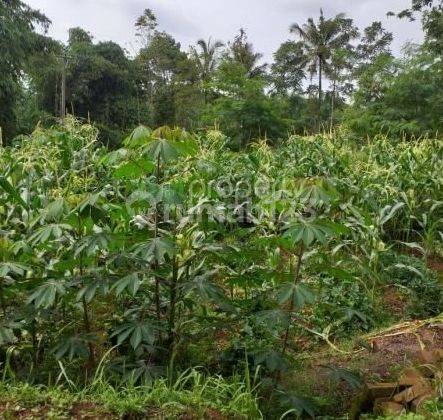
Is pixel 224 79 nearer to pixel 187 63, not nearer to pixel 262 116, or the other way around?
pixel 262 116

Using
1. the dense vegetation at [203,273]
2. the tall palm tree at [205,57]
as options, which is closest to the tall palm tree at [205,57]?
the tall palm tree at [205,57]

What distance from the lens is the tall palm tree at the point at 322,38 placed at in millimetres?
29391

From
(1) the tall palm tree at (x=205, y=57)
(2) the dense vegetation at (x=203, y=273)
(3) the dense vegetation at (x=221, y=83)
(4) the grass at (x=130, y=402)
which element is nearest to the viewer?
(4) the grass at (x=130, y=402)

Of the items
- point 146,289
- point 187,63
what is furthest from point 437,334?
point 187,63

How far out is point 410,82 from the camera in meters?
12.3

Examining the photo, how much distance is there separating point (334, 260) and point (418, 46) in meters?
11.2

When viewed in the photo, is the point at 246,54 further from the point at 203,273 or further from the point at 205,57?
the point at 203,273

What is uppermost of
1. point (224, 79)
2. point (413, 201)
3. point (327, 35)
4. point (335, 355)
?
point (327, 35)

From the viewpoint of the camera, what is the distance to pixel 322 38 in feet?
96.8

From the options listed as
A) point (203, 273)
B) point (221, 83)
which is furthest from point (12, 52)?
point (203, 273)

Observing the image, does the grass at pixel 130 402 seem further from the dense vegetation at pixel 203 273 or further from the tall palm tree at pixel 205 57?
the tall palm tree at pixel 205 57

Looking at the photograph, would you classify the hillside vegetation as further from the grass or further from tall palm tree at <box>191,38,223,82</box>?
tall palm tree at <box>191,38,223,82</box>

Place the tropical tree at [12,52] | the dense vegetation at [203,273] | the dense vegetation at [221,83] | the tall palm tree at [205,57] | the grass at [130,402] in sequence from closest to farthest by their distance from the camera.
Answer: the grass at [130,402], the dense vegetation at [203,273], the dense vegetation at [221,83], the tropical tree at [12,52], the tall palm tree at [205,57]

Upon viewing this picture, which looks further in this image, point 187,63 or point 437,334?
point 187,63
